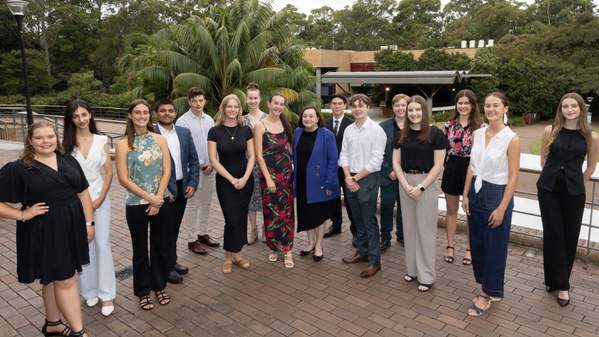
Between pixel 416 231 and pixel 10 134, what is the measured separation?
16.2 meters

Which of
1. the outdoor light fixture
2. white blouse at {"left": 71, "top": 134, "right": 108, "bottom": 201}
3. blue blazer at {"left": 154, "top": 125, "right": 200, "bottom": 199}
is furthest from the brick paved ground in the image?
the outdoor light fixture

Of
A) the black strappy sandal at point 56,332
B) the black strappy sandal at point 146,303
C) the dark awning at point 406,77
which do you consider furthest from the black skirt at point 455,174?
the dark awning at point 406,77

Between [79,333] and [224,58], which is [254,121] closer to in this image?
[79,333]

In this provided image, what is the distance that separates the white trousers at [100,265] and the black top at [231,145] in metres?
1.15

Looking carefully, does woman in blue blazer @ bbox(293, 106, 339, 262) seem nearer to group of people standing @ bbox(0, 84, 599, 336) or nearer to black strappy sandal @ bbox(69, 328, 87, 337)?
group of people standing @ bbox(0, 84, 599, 336)

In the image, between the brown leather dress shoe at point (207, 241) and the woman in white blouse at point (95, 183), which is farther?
the brown leather dress shoe at point (207, 241)

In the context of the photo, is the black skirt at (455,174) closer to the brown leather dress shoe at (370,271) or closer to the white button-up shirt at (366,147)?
the white button-up shirt at (366,147)

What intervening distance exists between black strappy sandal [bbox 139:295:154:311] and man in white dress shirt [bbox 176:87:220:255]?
125 cm

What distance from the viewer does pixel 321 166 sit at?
4.81m

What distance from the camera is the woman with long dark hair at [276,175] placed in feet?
15.7

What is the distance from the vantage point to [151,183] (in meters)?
3.88

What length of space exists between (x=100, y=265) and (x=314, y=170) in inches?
86.8

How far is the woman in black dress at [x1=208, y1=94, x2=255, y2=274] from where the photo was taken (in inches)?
179

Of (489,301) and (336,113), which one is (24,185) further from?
(489,301)
